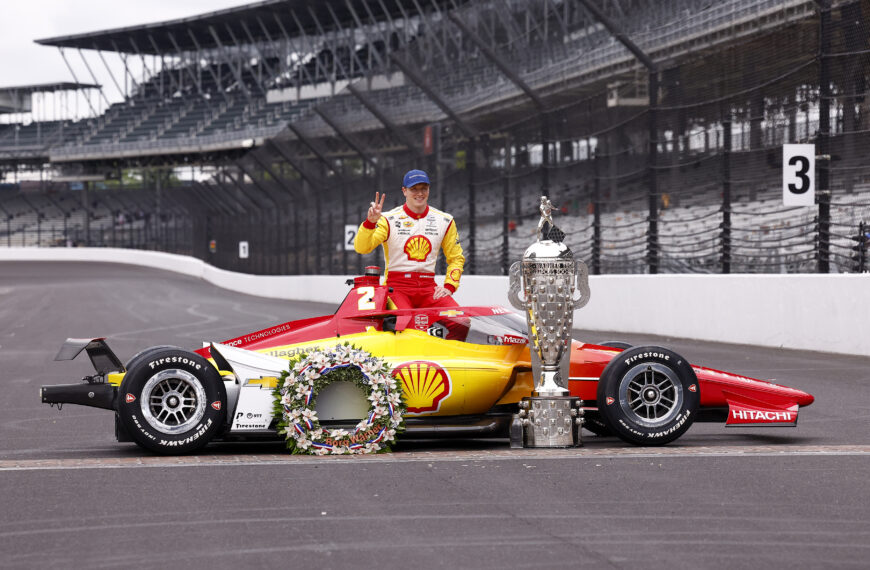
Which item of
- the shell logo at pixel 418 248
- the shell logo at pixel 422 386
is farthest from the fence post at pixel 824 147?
the shell logo at pixel 422 386

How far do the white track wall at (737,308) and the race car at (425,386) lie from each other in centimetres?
646

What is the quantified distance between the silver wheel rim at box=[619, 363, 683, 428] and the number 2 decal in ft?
5.39

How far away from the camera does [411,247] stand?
856cm

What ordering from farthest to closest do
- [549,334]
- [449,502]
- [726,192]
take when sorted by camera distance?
[726,192] → [549,334] → [449,502]

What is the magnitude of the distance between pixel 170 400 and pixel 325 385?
2.83 feet

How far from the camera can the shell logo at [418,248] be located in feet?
28.0

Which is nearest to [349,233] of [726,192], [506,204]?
[506,204]

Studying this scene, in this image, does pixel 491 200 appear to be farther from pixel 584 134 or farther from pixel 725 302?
pixel 725 302

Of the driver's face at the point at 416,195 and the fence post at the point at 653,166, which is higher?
the fence post at the point at 653,166

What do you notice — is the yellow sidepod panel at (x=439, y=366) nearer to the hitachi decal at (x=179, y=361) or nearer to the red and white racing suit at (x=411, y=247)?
the hitachi decal at (x=179, y=361)

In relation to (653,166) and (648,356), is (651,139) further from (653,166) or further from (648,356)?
(648,356)

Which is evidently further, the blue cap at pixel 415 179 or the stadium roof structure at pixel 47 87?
the stadium roof structure at pixel 47 87

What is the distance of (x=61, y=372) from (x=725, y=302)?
26.3 ft

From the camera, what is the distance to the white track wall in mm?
13625
